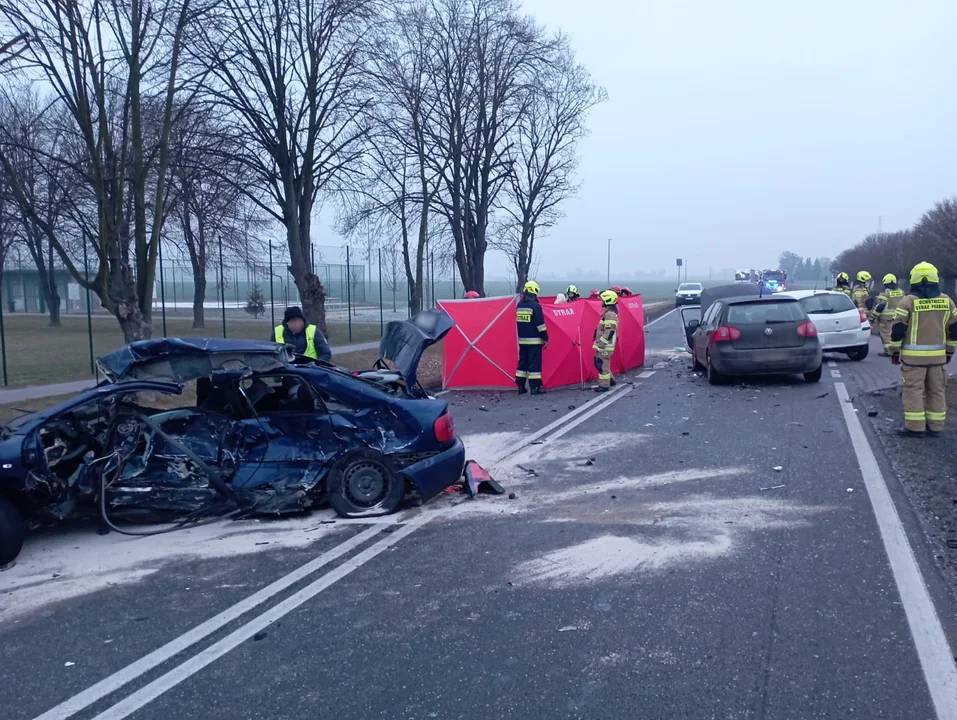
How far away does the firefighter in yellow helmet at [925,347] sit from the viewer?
398 inches

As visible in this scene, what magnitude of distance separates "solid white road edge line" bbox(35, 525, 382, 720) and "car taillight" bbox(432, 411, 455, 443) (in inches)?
53.6

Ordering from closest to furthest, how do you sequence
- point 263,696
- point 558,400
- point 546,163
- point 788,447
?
1. point 263,696
2. point 788,447
3. point 558,400
4. point 546,163

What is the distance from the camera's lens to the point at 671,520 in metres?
6.93

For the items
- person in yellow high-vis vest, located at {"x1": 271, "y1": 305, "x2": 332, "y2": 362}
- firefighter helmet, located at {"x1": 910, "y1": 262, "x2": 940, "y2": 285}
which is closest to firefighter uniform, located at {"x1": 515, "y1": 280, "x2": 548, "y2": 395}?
person in yellow high-vis vest, located at {"x1": 271, "y1": 305, "x2": 332, "y2": 362}

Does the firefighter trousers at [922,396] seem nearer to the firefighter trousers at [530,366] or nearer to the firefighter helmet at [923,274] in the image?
the firefighter helmet at [923,274]

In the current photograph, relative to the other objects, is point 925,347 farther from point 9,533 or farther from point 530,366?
point 9,533

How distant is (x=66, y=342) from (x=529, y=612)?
104 feet

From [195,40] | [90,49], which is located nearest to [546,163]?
[195,40]

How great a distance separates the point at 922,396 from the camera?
33.4ft

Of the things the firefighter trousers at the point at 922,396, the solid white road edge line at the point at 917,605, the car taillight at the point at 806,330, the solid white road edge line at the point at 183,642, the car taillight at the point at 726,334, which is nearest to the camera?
the solid white road edge line at the point at 917,605

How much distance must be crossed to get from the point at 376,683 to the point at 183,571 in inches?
92.1

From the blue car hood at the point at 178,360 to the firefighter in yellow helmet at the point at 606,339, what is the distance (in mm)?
9073

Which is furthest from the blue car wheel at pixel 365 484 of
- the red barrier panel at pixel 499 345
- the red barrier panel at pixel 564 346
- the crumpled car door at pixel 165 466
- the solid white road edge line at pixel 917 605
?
the red barrier panel at pixel 564 346

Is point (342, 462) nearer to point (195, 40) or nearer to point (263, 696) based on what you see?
point (263, 696)
